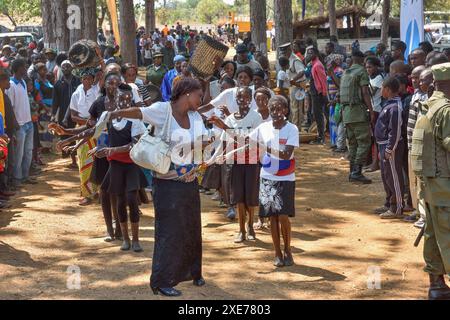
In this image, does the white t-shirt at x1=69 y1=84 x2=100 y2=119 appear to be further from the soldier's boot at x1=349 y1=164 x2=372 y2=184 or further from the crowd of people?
the soldier's boot at x1=349 y1=164 x2=372 y2=184

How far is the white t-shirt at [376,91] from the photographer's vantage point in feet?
39.5

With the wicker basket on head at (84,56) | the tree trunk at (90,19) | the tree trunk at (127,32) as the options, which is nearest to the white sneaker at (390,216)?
the wicker basket on head at (84,56)

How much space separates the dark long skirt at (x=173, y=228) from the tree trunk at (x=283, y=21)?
11.5m

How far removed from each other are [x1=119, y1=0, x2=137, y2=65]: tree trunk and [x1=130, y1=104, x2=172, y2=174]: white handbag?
10.6 meters

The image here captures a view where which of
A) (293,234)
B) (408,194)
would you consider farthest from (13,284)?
(408,194)

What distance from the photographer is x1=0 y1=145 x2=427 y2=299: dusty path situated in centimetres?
711

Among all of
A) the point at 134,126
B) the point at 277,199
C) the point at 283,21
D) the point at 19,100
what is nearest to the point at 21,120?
the point at 19,100

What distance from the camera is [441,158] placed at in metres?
6.43

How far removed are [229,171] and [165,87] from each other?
4258mm

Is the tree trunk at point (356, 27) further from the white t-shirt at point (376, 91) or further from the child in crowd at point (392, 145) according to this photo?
the child in crowd at point (392, 145)

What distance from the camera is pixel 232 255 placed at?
834cm

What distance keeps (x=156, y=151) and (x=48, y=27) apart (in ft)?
56.5

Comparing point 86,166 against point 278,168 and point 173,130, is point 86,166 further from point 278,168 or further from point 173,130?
point 173,130

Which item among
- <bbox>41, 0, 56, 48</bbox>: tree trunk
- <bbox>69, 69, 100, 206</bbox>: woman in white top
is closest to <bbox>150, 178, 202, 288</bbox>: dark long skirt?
<bbox>69, 69, 100, 206</bbox>: woman in white top
